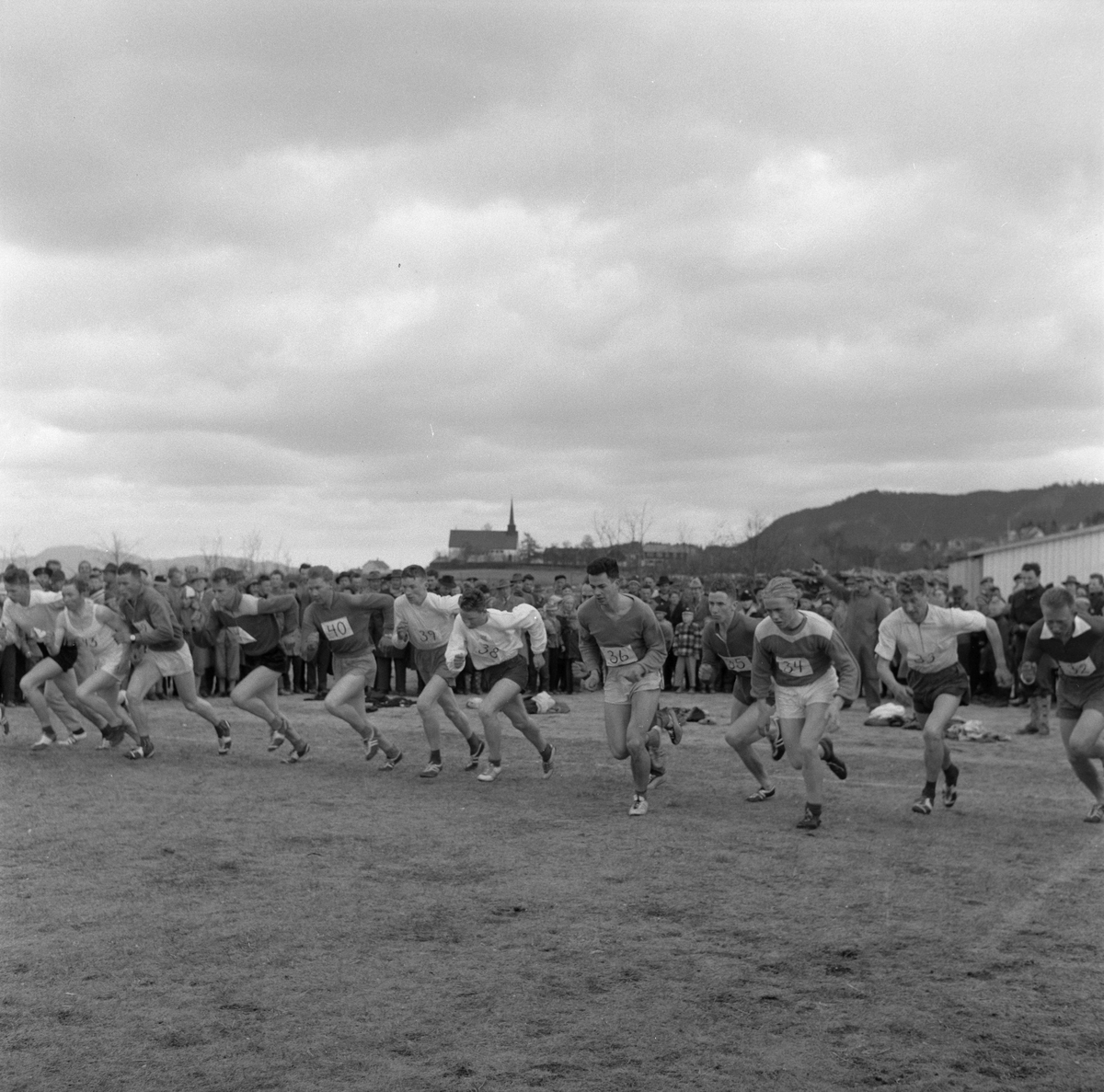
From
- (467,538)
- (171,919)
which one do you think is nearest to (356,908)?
(171,919)

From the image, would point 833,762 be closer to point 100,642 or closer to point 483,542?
point 100,642

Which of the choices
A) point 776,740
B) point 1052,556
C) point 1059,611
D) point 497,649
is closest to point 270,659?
point 497,649

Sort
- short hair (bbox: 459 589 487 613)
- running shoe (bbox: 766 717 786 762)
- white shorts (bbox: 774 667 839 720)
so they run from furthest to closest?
1. running shoe (bbox: 766 717 786 762)
2. short hair (bbox: 459 589 487 613)
3. white shorts (bbox: 774 667 839 720)

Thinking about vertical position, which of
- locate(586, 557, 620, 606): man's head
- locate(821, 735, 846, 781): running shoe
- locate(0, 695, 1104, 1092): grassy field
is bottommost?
locate(0, 695, 1104, 1092): grassy field

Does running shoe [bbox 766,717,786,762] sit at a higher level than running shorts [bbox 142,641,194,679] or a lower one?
lower

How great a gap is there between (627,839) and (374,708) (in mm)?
9467

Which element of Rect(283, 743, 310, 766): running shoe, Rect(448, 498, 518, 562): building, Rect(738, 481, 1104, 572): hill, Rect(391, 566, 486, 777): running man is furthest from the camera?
Rect(448, 498, 518, 562): building

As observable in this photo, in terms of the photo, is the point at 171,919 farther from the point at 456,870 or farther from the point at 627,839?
the point at 627,839

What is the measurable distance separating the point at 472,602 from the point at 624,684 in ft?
5.84

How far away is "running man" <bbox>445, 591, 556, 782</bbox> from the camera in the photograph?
1146cm

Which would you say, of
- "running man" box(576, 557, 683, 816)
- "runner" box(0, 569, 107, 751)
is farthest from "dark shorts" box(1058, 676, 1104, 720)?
"runner" box(0, 569, 107, 751)

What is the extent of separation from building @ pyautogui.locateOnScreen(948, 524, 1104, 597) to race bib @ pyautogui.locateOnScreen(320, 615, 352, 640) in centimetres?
1350

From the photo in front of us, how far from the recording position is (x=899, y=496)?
334ft

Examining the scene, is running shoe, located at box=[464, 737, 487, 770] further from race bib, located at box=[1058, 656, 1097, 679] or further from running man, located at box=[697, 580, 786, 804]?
race bib, located at box=[1058, 656, 1097, 679]
